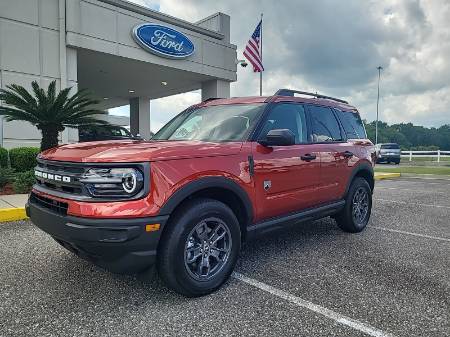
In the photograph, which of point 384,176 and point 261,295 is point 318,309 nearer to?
point 261,295

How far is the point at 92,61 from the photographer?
50.1 feet

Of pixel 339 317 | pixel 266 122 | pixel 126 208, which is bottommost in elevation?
pixel 339 317

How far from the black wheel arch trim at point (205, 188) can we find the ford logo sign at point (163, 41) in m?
12.9

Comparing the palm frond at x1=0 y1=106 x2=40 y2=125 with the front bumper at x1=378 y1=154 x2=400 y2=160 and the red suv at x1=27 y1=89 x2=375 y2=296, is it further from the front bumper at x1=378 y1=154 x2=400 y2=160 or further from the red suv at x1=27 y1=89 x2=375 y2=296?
the front bumper at x1=378 y1=154 x2=400 y2=160

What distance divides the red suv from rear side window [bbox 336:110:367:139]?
0.70 m

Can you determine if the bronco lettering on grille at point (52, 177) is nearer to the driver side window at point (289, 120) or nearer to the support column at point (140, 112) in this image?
the driver side window at point (289, 120)

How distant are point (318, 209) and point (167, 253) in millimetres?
2373

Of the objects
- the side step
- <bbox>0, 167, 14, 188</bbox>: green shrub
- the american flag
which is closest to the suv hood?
the side step

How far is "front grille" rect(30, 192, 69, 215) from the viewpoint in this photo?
2.92 metres

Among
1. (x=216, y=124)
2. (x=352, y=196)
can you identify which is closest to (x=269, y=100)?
(x=216, y=124)

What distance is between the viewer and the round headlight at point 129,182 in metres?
2.75

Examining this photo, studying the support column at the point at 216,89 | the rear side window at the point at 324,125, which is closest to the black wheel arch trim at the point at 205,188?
the rear side window at the point at 324,125

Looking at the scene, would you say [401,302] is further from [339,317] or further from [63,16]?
[63,16]

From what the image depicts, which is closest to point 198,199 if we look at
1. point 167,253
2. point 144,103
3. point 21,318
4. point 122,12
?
point 167,253
